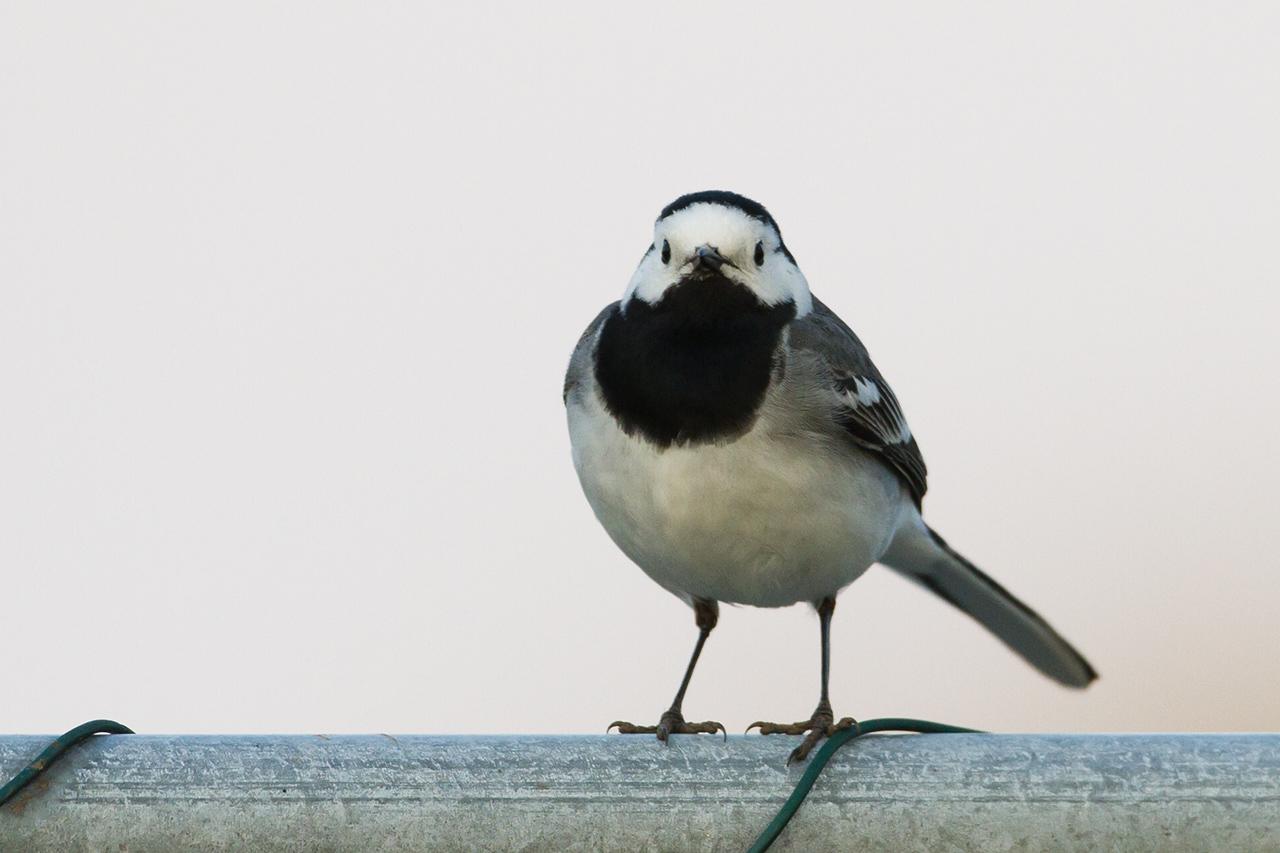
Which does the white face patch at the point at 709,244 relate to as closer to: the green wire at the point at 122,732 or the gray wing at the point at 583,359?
the gray wing at the point at 583,359

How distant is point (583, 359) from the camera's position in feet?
14.5

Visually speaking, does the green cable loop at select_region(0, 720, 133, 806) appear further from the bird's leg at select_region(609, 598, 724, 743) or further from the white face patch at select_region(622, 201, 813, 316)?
the white face patch at select_region(622, 201, 813, 316)

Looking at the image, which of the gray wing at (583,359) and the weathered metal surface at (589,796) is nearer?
the weathered metal surface at (589,796)

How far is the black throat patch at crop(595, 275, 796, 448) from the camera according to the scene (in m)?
4.01

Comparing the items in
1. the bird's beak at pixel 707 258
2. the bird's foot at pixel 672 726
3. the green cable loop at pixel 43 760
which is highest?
the bird's beak at pixel 707 258

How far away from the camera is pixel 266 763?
2.36 metres

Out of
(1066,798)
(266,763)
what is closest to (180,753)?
(266,763)

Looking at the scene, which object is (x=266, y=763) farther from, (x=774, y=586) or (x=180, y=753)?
(x=774, y=586)

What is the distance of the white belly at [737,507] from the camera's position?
3988 millimetres

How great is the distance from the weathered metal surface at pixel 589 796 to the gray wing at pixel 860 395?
6.52 ft

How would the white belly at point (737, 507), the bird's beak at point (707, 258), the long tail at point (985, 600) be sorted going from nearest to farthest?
the white belly at point (737, 507) < the bird's beak at point (707, 258) < the long tail at point (985, 600)

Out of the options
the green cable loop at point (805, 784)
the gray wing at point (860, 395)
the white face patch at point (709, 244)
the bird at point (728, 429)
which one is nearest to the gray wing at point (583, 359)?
the bird at point (728, 429)

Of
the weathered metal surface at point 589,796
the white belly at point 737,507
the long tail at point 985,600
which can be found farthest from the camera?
the long tail at point 985,600

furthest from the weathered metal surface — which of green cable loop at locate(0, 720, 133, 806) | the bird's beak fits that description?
the bird's beak
